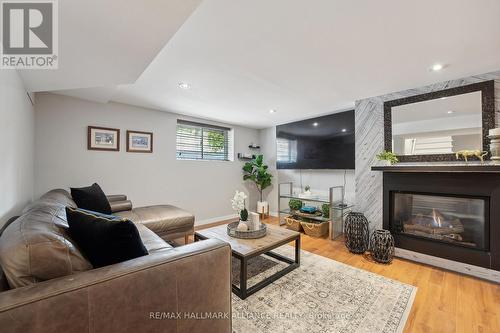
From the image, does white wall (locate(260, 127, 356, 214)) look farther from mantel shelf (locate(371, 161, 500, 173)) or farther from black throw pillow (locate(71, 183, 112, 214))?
black throw pillow (locate(71, 183, 112, 214))

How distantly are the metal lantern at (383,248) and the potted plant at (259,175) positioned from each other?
7.76 feet

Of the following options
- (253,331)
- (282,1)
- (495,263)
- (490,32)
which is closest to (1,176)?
(253,331)

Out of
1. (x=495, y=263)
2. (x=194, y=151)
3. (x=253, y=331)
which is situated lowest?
(x=253, y=331)

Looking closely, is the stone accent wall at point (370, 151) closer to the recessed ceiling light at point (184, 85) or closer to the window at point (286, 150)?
the window at point (286, 150)

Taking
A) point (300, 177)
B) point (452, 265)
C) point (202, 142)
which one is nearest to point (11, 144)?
point (202, 142)

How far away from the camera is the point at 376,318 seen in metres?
1.56

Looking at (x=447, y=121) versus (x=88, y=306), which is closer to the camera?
(x=88, y=306)

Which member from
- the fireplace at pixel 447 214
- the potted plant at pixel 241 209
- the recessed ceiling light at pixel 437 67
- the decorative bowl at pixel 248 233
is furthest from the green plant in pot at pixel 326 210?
the recessed ceiling light at pixel 437 67

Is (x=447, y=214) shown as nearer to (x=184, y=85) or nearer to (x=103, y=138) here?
(x=184, y=85)

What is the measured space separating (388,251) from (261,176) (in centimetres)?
272

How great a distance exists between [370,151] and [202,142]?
3.02 meters

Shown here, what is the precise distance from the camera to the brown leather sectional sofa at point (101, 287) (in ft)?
2.26

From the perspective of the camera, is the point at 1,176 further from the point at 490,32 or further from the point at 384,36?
the point at 490,32

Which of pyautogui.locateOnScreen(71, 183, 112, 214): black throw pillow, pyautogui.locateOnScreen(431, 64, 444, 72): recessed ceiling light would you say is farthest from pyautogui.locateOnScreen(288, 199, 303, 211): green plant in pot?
pyautogui.locateOnScreen(71, 183, 112, 214): black throw pillow
